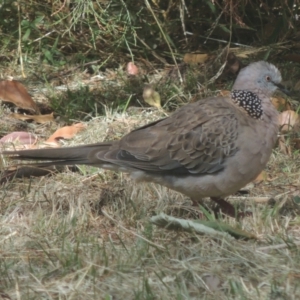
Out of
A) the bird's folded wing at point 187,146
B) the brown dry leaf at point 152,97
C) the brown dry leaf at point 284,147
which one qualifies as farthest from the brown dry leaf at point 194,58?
the bird's folded wing at point 187,146

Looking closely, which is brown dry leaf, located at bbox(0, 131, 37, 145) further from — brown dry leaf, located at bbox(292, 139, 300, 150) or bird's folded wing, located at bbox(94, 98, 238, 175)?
brown dry leaf, located at bbox(292, 139, 300, 150)

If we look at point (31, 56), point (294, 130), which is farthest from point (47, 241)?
point (31, 56)

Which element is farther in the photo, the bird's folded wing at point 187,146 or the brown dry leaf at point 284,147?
the brown dry leaf at point 284,147

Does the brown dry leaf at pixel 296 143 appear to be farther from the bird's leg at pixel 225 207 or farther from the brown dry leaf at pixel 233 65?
the brown dry leaf at pixel 233 65

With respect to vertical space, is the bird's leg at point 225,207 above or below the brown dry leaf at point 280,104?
above

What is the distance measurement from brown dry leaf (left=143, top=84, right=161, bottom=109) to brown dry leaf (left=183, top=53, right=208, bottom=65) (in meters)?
0.69

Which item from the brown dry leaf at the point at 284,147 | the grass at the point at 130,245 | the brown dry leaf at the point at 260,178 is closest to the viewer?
the grass at the point at 130,245

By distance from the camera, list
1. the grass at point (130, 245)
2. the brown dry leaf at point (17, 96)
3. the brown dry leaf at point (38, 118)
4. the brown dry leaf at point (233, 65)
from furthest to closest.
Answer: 1. the brown dry leaf at point (233, 65)
2. the brown dry leaf at point (17, 96)
3. the brown dry leaf at point (38, 118)
4. the grass at point (130, 245)

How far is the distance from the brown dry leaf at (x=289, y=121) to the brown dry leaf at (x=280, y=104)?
23 centimetres

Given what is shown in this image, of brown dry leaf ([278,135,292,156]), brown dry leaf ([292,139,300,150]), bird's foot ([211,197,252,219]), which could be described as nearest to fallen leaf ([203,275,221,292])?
bird's foot ([211,197,252,219])

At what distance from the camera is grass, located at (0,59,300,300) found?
3.28 m

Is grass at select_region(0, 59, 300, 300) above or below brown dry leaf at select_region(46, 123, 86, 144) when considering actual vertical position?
above

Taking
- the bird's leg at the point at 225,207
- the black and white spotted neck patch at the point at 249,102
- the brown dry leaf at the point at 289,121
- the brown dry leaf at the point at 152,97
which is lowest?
the brown dry leaf at the point at 152,97

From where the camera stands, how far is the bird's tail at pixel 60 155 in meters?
4.25
